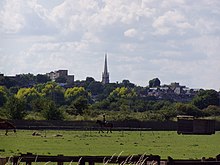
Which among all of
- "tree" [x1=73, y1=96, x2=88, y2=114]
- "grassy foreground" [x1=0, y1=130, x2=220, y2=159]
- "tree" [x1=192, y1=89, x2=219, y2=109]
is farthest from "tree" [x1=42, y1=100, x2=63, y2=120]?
"tree" [x1=192, y1=89, x2=219, y2=109]

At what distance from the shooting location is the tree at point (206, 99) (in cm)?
15012

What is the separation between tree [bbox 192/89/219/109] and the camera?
493ft

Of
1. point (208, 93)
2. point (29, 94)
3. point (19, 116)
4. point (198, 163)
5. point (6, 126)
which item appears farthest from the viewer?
point (29, 94)

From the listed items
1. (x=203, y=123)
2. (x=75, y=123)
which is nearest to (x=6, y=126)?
(x=75, y=123)

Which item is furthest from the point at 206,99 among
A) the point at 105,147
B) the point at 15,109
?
the point at 105,147

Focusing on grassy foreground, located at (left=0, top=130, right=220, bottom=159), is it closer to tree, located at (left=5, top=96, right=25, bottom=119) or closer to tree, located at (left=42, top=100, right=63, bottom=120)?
tree, located at (left=5, top=96, right=25, bottom=119)

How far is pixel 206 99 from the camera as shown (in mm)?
154500

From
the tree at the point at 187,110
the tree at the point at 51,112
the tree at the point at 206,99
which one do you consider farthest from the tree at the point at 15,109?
the tree at the point at 206,99

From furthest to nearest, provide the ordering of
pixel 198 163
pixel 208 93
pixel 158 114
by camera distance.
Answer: pixel 208 93 → pixel 158 114 → pixel 198 163

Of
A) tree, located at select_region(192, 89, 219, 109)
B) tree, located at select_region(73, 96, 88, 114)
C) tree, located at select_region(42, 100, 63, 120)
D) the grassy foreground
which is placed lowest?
the grassy foreground

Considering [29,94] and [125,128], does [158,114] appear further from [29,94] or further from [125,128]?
[29,94]

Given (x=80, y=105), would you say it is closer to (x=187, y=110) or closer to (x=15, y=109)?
(x=15, y=109)

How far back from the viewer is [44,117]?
306 feet

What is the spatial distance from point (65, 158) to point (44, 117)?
2916 inches
